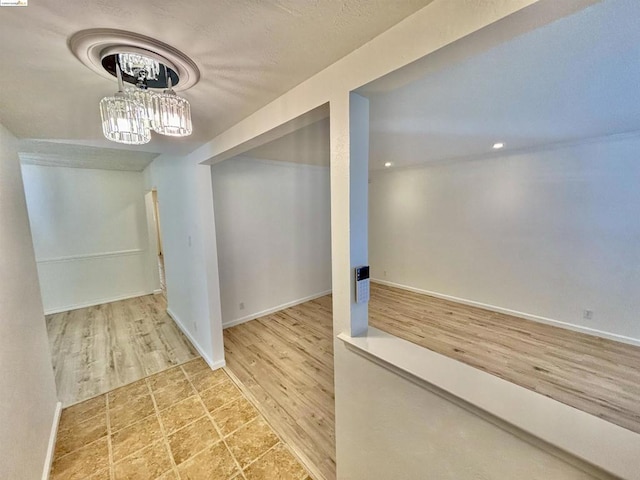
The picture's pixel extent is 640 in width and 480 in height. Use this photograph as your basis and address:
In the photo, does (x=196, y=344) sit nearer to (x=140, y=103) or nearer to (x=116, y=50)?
(x=140, y=103)

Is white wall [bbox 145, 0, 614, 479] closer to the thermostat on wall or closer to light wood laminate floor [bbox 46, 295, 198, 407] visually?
the thermostat on wall

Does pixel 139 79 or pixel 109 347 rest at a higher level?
pixel 139 79

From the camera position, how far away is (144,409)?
2117 millimetres

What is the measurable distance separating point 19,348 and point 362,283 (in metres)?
2.00

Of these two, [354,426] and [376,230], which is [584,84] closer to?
[354,426]

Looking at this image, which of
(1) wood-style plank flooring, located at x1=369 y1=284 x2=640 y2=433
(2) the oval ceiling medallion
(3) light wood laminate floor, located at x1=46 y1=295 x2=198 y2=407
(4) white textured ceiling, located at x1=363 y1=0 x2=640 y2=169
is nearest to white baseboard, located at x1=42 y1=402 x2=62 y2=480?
(3) light wood laminate floor, located at x1=46 y1=295 x2=198 y2=407

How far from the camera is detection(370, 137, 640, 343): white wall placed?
9.27ft

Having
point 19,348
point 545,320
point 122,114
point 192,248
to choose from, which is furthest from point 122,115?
point 545,320

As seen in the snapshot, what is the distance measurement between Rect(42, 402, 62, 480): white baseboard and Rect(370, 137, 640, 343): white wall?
486cm

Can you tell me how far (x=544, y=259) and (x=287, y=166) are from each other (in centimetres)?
390

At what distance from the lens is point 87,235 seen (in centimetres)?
442

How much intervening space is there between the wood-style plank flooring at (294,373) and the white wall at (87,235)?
2.87m

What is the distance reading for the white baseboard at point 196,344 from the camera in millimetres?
2660

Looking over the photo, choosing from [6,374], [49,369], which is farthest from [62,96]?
[49,369]
